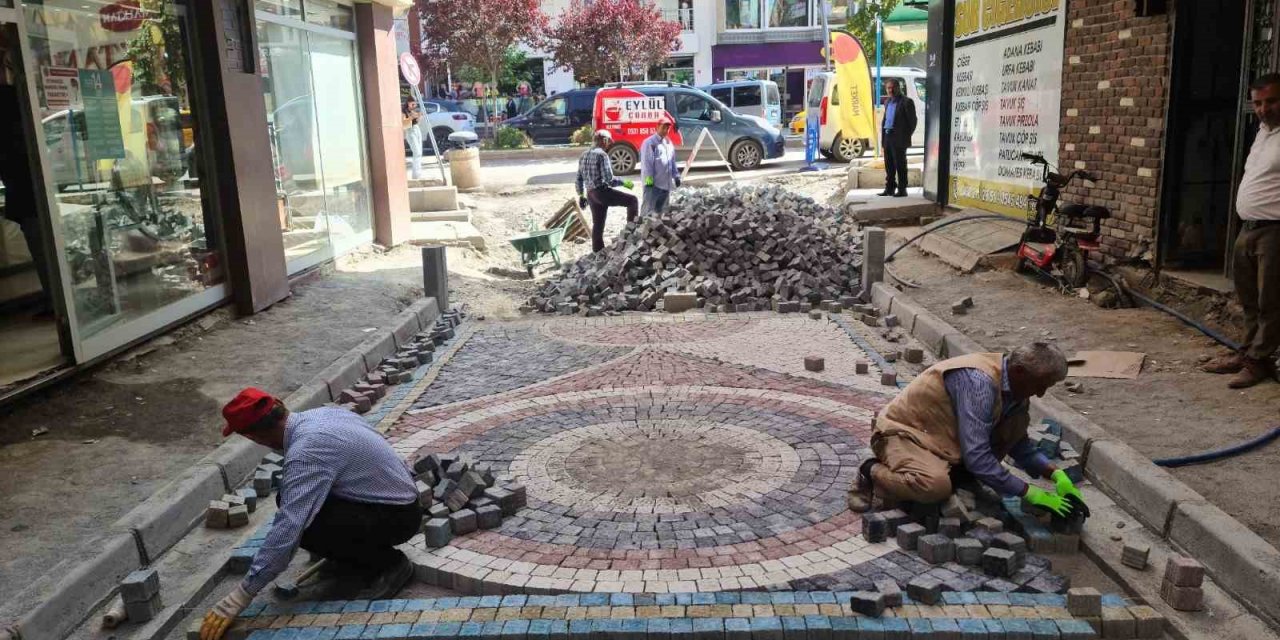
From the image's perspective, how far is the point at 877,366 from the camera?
7.70 metres

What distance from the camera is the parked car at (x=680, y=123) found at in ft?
77.1

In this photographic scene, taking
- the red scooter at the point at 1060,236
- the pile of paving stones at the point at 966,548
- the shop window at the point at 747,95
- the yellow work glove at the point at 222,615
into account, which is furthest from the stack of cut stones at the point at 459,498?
the shop window at the point at 747,95

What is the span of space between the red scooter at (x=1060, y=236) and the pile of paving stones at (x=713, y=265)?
81.5 inches

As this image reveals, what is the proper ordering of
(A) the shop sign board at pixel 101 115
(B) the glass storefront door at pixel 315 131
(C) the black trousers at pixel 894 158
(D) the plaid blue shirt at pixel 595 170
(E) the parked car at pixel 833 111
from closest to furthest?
(A) the shop sign board at pixel 101 115 < (B) the glass storefront door at pixel 315 131 < (D) the plaid blue shirt at pixel 595 170 < (C) the black trousers at pixel 894 158 < (E) the parked car at pixel 833 111

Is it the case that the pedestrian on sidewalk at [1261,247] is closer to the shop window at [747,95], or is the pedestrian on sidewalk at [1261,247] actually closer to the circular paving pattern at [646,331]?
the circular paving pattern at [646,331]

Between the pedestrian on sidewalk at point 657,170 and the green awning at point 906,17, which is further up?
the green awning at point 906,17

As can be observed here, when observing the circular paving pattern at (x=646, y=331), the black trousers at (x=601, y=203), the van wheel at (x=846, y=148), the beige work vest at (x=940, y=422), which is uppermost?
the van wheel at (x=846, y=148)

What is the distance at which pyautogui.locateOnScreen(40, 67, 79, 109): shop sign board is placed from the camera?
717 centimetres

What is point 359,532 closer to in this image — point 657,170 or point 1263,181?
point 1263,181

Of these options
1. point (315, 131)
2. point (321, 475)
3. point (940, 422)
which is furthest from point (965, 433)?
Result: point (315, 131)

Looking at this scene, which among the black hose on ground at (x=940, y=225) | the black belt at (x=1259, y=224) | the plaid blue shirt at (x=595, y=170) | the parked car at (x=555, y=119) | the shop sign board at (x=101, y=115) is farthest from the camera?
the parked car at (x=555, y=119)

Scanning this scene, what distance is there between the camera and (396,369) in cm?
779

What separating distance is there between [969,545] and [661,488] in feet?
5.59

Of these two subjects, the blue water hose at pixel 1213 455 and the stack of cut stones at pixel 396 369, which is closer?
the blue water hose at pixel 1213 455
